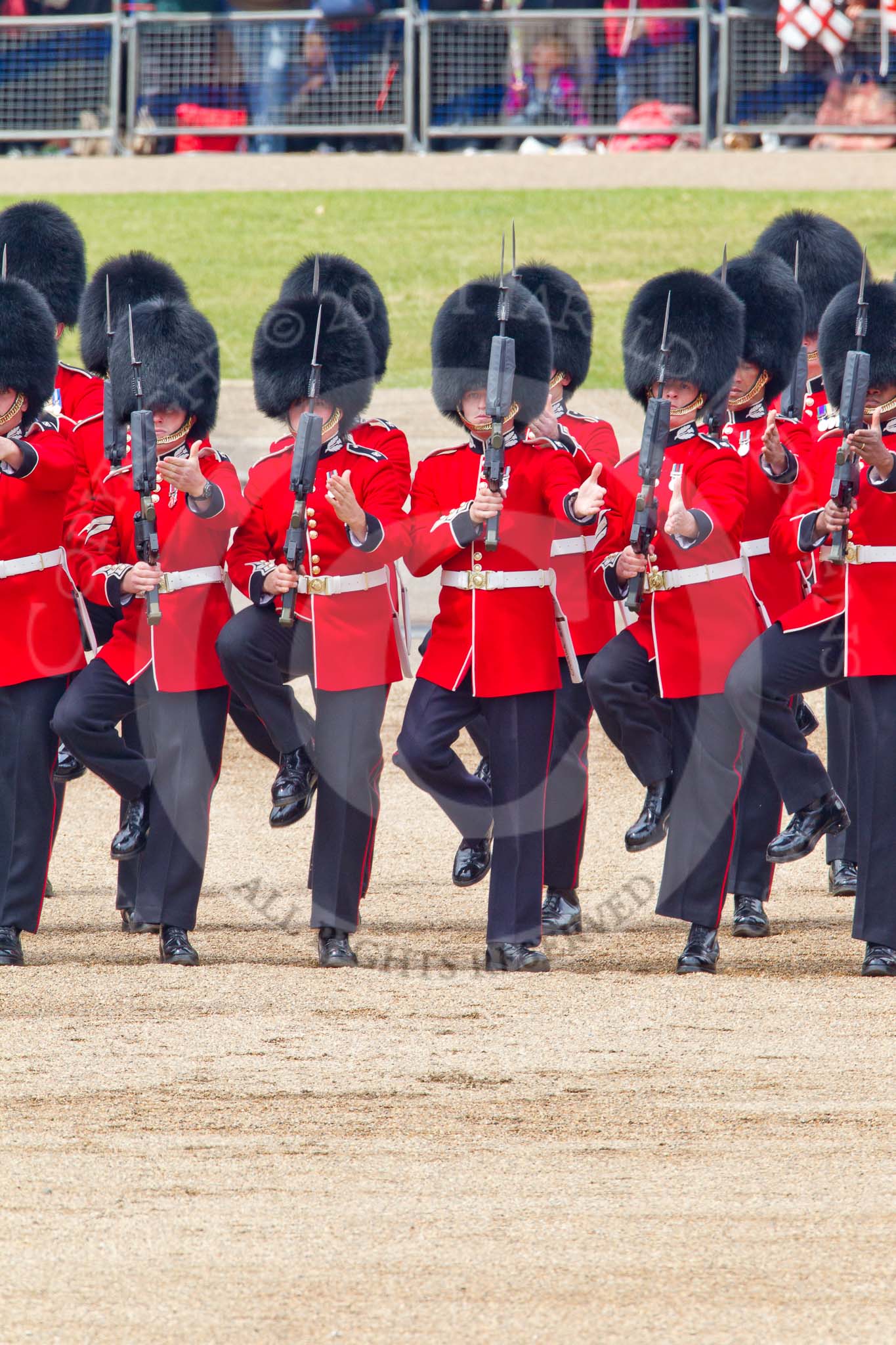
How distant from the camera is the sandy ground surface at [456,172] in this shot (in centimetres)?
1371

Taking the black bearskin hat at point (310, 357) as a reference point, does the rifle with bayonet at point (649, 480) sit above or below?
below

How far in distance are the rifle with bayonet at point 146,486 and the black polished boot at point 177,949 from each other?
0.68 meters

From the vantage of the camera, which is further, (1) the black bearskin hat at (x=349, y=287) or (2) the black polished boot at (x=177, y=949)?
(1) the black bearskin hat at (x=349, y=287)

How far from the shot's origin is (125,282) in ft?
19.1

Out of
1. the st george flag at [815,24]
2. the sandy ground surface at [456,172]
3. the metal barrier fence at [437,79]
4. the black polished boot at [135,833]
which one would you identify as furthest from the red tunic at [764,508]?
the sandy ground surface at [456,172]

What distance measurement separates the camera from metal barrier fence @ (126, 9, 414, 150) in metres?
12.9

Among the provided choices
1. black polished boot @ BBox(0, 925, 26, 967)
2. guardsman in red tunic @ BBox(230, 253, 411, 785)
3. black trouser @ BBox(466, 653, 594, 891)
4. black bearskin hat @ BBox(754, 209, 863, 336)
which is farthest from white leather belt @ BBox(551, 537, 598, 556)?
black polished boot @ BBox(0, 925, 26, 967)

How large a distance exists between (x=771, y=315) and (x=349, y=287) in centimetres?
113

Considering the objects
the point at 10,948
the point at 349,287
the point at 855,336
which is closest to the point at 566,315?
the point at 349,287

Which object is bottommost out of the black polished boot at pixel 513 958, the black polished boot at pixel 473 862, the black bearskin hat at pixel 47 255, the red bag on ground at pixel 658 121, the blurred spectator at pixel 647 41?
the black polished boot at pixel 513 958

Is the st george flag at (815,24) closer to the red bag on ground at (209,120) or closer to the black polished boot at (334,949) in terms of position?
the red bag on ground at (209,120)

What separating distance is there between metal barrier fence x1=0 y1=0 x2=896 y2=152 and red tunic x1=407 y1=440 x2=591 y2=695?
338 inches

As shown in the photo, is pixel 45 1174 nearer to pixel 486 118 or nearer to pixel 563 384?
pixel 563 384

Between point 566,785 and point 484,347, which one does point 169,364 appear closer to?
point 484,347
